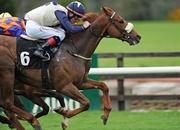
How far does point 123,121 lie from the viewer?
454 inches

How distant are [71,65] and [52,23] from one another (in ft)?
2.18

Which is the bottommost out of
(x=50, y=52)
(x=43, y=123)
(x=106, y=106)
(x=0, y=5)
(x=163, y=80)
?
(x=0, y=5)

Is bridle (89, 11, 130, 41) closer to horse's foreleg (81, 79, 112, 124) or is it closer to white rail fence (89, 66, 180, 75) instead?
horse's foreleg (81, 79, 112, 124)

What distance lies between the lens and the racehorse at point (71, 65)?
31.4ft

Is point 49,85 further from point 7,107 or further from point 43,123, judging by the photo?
point 43,123

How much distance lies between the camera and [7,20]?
10109 millimetres

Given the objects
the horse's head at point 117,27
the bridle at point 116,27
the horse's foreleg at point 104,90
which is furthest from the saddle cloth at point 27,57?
the horse's head at point 117,27

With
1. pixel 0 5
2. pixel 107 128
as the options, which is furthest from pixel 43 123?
pixel 0 5

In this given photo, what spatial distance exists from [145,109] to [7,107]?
484 cm

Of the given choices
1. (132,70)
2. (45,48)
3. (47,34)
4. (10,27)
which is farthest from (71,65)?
(132,70)

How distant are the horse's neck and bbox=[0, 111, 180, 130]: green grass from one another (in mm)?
1400

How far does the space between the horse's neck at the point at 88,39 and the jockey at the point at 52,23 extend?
0.09 metres

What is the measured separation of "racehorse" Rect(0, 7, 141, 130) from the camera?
9578 millimetres

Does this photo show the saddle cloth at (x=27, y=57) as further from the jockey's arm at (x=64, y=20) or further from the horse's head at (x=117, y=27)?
the horse's head at (x=117, y=27)
